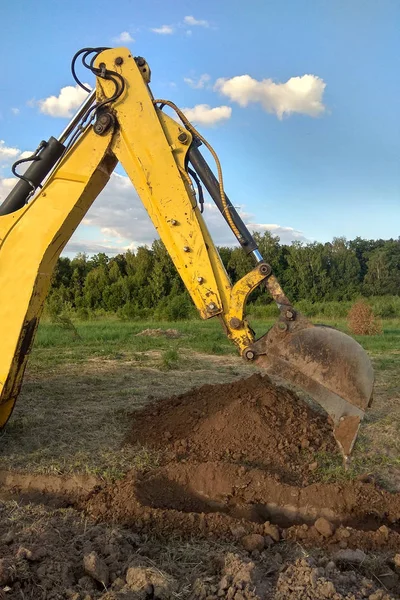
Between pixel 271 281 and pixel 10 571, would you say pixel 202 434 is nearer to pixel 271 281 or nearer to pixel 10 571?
pixel 271 281

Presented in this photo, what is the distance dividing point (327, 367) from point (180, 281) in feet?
103

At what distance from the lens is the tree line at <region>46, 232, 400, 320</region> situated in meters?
31.5

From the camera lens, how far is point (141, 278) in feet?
116

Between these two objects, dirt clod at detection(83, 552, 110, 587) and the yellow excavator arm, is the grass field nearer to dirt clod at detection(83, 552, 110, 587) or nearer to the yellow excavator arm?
the yellow excavator arm

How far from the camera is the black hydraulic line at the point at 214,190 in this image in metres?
4.41

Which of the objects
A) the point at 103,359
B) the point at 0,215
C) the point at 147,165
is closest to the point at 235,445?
the point at 147,165

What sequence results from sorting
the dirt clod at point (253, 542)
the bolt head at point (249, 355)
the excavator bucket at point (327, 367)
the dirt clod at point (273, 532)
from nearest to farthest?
the dirt clod at point (253, 542), the dirt clod at point (273, 532), the excavator bucket at point (327, 367), the bolt head at point (249, 355)

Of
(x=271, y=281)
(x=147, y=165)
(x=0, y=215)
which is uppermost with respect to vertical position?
(x=147, y=165)

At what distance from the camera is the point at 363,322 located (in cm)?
2147

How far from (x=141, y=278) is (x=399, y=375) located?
2678cm

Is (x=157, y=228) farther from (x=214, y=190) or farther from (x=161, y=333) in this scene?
(x=161, y=333)

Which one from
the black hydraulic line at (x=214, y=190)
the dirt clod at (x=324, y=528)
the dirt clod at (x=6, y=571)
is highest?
the black hydraulic line at (x=214, y=190)

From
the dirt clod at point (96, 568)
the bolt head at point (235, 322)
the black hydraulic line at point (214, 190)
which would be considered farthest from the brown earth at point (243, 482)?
the black hydraulic line at point (214, 190)

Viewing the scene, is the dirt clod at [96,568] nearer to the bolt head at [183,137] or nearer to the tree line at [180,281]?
the bolt head at [183,137]
